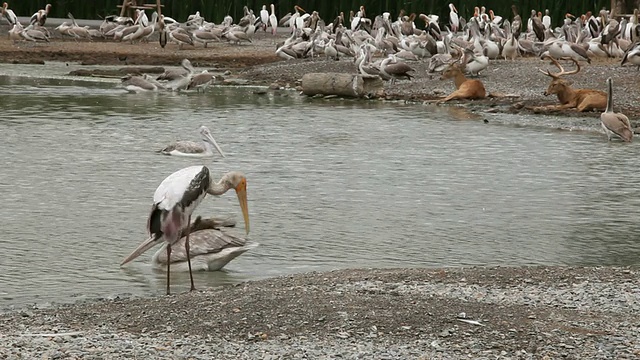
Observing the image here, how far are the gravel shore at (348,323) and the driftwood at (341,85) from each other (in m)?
14.1

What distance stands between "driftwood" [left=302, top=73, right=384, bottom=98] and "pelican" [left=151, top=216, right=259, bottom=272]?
512 inches

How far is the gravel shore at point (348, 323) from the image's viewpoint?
5.88m

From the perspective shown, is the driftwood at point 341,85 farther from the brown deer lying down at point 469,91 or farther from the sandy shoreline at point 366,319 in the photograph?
the sandy shoreline at point 366,319

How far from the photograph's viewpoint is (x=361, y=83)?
70.3 feet

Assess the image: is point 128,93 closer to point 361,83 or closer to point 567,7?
point 361,83

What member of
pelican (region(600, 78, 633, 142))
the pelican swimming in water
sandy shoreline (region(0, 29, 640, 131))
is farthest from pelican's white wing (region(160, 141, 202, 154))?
sandy shoreline (region(0, 29, 640, 131))

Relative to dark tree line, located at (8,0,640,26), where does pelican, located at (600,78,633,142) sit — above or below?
above

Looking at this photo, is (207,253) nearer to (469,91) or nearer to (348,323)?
(348,323)

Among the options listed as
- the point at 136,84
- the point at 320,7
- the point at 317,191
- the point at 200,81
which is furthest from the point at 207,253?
the point at 320,7

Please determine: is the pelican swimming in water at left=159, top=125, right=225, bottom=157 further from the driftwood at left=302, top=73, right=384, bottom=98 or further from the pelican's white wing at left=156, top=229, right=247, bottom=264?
the driftwood at left=302, top=73, right=384, bottom=98

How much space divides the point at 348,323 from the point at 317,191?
5.47 m

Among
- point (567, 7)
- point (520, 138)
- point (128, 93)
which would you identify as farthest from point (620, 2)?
point (520, 138)

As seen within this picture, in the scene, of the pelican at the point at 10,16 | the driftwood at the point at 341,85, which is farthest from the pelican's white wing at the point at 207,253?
the pelican at the point at 10,16

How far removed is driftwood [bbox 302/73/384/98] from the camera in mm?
21406
